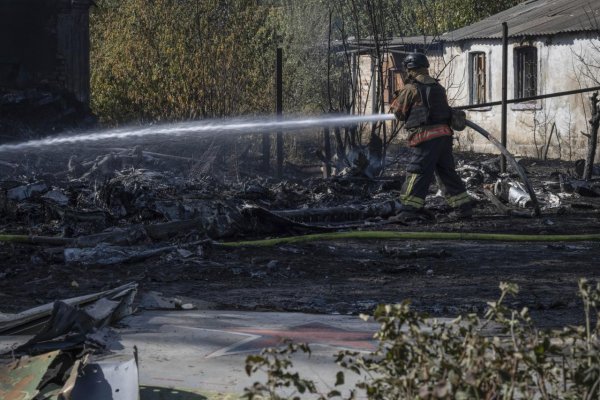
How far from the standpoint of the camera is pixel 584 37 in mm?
20812

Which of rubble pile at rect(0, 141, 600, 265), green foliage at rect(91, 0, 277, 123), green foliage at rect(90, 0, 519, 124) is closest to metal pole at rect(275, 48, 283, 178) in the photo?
rubble pile at rect(0, 141, 600, 265)

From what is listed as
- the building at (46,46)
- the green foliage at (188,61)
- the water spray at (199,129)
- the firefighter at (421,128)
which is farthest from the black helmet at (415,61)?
the building at (46,46)

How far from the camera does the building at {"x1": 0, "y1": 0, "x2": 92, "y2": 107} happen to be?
1866 cm

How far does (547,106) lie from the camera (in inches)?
865

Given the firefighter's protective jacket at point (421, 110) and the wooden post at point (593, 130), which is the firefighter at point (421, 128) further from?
the wooden post at point (593, 130)

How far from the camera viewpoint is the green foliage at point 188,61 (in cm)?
1602

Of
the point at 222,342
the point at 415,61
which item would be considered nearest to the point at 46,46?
the point at 415,61

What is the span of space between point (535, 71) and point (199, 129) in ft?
33.2

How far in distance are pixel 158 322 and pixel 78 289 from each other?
1.80 m

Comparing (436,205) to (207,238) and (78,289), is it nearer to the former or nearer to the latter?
(207,238)

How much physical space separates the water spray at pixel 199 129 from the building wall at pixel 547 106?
6314mm

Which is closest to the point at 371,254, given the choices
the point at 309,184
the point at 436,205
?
the point at 436,205

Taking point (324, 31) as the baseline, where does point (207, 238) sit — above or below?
below

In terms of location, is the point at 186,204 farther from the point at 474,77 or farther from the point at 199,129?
the point at 474,77
